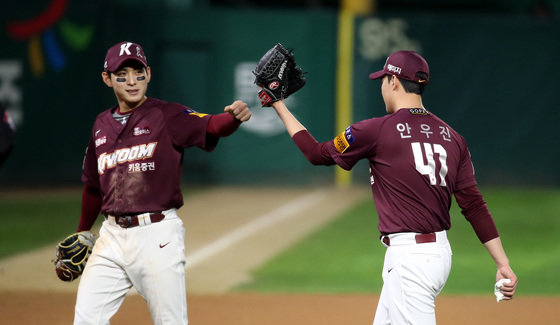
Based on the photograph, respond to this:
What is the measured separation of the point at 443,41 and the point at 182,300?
11.0 metres

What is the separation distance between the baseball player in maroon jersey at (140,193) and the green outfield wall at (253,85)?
969cm

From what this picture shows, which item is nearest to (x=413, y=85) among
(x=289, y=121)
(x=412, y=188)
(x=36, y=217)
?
(x=412, y=188)

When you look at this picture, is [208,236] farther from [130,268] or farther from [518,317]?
[130,268]

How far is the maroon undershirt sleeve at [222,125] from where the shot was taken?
4047 mm

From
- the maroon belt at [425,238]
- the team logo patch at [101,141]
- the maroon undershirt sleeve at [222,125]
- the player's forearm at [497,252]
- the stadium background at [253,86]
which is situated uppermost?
the stadium background at [253,86]

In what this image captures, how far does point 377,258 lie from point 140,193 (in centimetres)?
520

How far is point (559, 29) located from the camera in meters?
14.0

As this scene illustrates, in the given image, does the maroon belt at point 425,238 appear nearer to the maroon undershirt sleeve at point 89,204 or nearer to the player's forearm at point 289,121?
the player's forearm at point 289,121

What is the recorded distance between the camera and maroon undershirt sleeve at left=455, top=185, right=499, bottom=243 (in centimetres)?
402

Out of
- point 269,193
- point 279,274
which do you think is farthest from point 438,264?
point 269,193

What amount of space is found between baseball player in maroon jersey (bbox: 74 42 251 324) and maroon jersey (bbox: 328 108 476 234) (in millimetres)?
675

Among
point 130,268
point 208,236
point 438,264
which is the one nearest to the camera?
point 438,264

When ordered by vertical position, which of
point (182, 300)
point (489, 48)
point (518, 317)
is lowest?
point (518, 317)

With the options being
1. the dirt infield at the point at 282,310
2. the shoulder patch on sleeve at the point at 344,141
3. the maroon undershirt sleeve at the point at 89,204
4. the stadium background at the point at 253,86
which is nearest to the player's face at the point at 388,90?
the shoulder patch on sleeve at the point at 344,141
